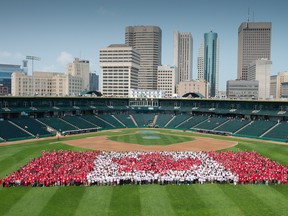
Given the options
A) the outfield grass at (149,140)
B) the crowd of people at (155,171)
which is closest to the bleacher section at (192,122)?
the outfield grass at (149,140)

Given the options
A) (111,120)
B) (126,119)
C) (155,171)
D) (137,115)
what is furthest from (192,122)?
(155,171)

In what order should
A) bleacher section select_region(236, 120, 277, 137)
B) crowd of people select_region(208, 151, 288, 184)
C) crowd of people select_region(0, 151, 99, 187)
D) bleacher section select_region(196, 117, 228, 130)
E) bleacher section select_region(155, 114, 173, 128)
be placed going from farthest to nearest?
bleacher section select_region(155, 114, 173, 128), bleacher section select_region(196, 117, 228, 130), bleacher section select_region(236, 120, 277, 137), crowd of people select_region(208, 151, 288, 184), crowd of people select_region(0, 151, 99, 187)

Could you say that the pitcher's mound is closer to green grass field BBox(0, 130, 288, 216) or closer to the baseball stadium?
the baseball stadium

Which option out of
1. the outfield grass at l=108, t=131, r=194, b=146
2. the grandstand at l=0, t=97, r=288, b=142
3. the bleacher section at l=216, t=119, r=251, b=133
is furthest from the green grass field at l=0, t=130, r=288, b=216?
the bleacher section at l=216, t=119, r=251, b=133

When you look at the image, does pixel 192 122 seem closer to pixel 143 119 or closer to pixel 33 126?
pixel 143 119

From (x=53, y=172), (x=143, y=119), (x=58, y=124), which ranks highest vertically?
(x=143, y=119)

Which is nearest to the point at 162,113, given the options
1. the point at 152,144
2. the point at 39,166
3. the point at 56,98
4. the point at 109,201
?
the point at 56,98

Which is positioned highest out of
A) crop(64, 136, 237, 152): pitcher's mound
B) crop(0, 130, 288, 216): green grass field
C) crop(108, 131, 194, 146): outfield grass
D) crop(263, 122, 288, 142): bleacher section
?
crop(263, 122, 288, 142): bleacher section

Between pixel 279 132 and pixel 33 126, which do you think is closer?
pixel 279 132
